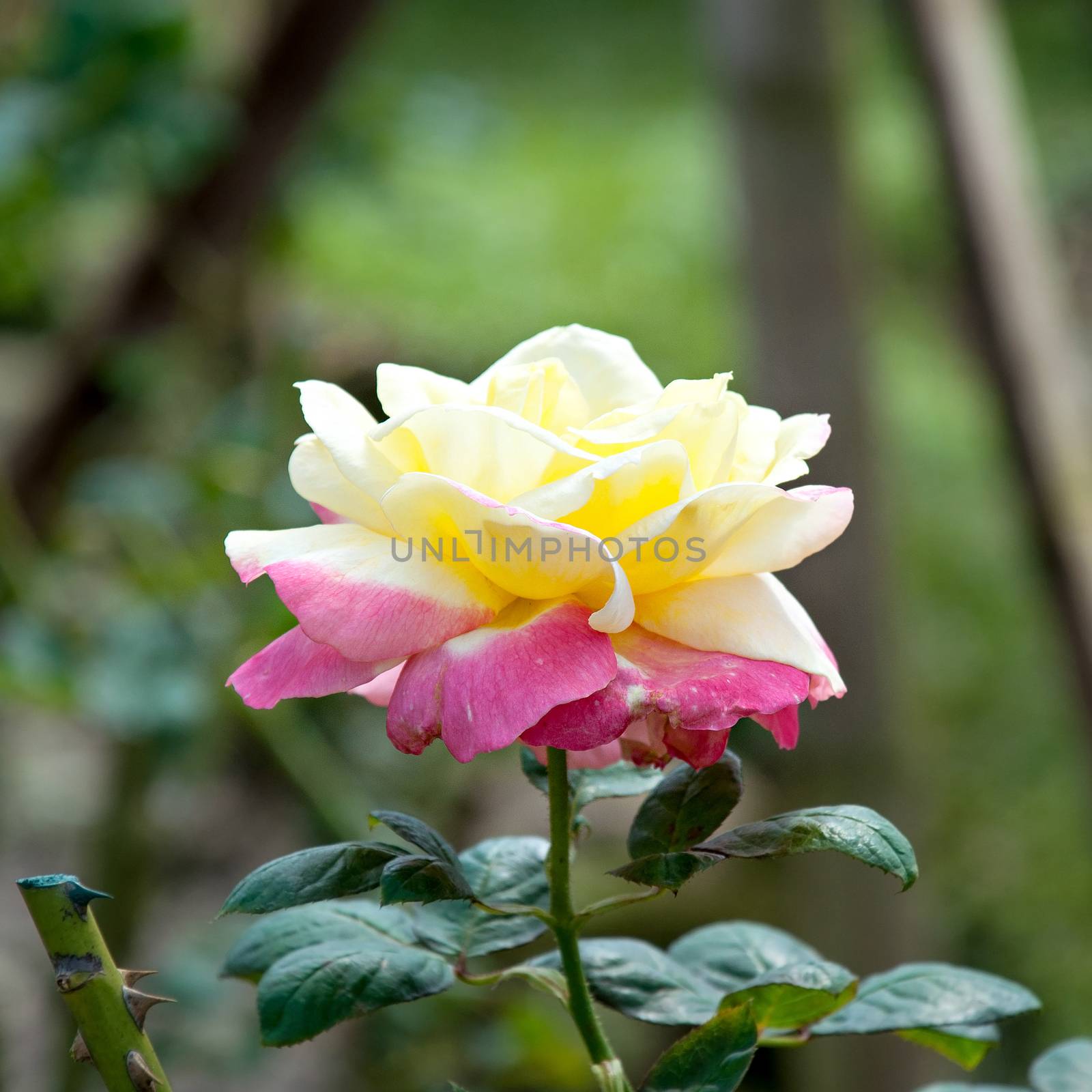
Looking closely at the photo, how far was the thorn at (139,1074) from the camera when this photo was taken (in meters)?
0.22

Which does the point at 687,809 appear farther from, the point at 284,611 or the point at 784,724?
the point at 284,611

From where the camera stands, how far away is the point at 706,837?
26cm

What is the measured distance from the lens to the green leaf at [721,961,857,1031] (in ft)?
0.87

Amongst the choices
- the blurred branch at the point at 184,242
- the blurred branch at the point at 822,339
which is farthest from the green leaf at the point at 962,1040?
the blurred branch at the point at 184,242

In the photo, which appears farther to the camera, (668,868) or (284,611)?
(284,611)

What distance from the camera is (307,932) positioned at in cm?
29

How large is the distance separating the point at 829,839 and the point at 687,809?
4 cm

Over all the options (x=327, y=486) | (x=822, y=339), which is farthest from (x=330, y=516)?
(x=822, y=339)

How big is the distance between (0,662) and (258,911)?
624mm

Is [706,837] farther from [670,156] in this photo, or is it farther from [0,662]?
[670,156]

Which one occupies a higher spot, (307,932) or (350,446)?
(350,446)

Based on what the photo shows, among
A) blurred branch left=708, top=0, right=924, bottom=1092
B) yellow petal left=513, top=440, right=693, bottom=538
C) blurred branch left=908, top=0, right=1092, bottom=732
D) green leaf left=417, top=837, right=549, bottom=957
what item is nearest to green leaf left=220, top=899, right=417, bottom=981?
green leaf left=417, top=837, right=549, bottom=957

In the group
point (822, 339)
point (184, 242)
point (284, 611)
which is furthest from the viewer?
point (184, 242)

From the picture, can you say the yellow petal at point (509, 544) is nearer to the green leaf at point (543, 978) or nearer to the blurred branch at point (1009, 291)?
the green leaf at point (543, 978)
